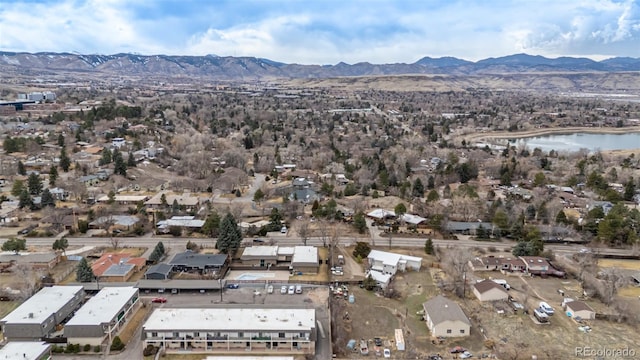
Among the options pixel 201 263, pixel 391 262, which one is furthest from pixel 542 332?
pixel 201 263

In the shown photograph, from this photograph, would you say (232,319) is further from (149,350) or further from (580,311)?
(580,311)

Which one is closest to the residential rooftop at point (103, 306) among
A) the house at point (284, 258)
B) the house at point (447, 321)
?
the house at point (284, 258)

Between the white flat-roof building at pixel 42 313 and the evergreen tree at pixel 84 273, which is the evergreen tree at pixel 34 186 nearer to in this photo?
the evergreen tree at pixel 84 273

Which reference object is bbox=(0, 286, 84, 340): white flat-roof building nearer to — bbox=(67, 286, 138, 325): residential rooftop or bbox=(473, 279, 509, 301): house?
bbox=(67, 286, 138, 325): residential rooftop

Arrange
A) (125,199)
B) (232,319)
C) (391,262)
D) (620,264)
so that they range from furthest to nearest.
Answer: (125,199)
(620,264)
(391,262)
(232,319)

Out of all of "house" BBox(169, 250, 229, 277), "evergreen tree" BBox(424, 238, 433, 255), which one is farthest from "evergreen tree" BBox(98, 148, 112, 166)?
"evergreen tree" BBox(424, 238, 433, 255)

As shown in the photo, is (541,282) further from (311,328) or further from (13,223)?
(13,223)
